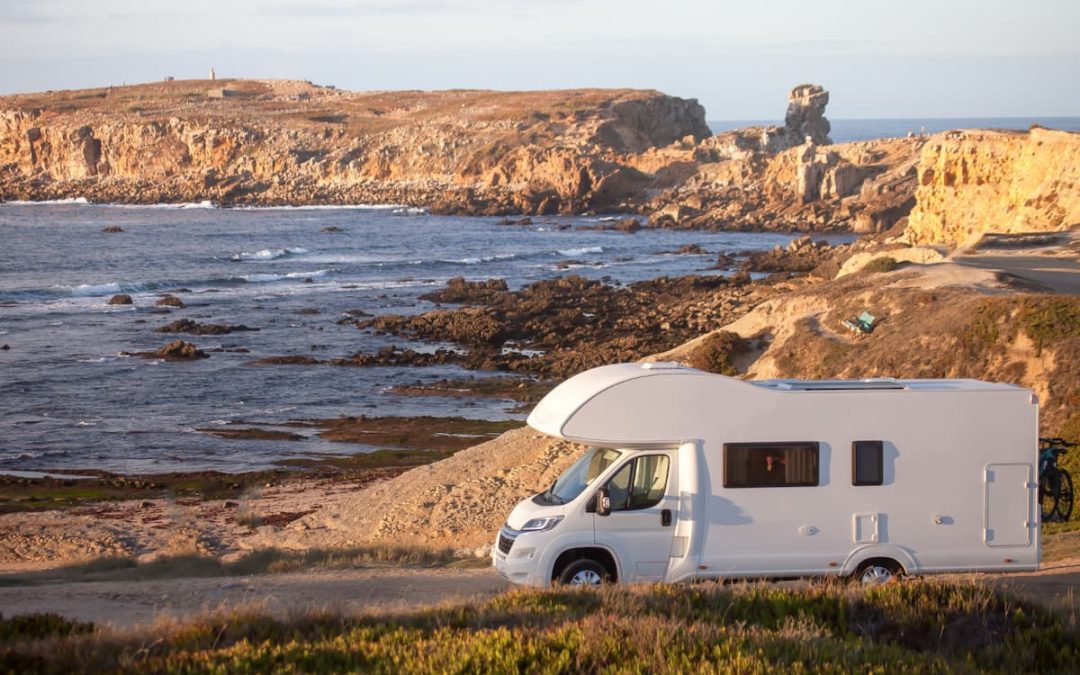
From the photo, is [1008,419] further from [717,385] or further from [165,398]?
[165,398]

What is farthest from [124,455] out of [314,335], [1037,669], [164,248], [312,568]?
[164,248]

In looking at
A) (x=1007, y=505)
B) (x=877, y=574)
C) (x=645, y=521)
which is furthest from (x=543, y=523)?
(x=1007, y=505)

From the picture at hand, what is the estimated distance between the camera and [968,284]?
89.8 ft

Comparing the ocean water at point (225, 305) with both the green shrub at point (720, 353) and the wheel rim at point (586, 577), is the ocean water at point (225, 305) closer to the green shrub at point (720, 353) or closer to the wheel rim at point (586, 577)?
the green shrub at point (720, 353)

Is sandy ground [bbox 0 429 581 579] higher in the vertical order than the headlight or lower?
lower

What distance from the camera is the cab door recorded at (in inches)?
438

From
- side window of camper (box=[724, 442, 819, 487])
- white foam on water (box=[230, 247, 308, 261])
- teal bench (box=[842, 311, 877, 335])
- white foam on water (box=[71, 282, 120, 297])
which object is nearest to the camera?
side window of camper (box=[724, 442, 819, 487])

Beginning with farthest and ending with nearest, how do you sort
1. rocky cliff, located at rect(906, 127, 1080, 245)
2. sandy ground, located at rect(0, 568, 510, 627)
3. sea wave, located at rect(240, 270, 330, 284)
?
sea wave, located at rect(240, 270, 330, 284), rocky cliff, located at rect(906, 127, 1080, 245), sandy ground, located at rect(0, 568, 510, 627)

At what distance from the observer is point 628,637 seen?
8.00 metres

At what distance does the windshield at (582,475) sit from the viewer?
37.6 ft

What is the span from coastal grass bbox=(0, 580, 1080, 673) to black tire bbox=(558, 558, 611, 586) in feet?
4.32

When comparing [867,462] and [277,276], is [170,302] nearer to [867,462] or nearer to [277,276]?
[277,276]

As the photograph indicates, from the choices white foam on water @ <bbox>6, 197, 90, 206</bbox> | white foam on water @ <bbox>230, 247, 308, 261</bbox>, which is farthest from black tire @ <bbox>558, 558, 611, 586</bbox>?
white foam on water @ <bbox>6, 197, 90, 206</bbox>

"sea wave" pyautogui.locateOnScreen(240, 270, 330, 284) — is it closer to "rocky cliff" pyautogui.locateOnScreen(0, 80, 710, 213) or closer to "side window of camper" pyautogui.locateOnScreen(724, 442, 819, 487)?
"rocky cliff" pyautogui.locateOnScreen(0, 80, 710, 213)
